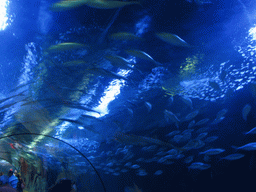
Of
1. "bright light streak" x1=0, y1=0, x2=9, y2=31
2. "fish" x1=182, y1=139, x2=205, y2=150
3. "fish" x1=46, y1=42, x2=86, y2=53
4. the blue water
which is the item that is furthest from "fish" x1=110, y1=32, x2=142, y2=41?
"fish" x1=182, y1=139, x2=205, y2=150

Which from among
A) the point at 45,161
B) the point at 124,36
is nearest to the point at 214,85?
the point at 124,36

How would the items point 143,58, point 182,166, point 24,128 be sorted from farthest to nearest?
point 182,166 < point 24,128 < point 143,58

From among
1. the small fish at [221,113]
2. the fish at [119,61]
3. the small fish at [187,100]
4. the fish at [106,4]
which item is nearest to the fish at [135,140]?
the small fish at [221,113]

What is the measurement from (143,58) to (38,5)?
6.73ft

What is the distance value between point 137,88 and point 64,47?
220cm

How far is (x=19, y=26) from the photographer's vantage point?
2682 millimetres

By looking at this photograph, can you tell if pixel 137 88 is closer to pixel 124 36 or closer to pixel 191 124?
pixel 124 36

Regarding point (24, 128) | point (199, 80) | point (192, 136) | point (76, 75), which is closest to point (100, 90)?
point (76, 75)

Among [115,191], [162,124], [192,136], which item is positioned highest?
[162,124]

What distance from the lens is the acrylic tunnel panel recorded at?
773 cm

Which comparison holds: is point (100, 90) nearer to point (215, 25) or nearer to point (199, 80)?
point (199, 80)

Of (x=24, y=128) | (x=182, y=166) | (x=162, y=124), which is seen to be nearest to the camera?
(x=24, y=128)

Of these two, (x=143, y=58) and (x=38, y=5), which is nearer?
(x=38, y=5)

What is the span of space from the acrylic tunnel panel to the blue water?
0.10m
